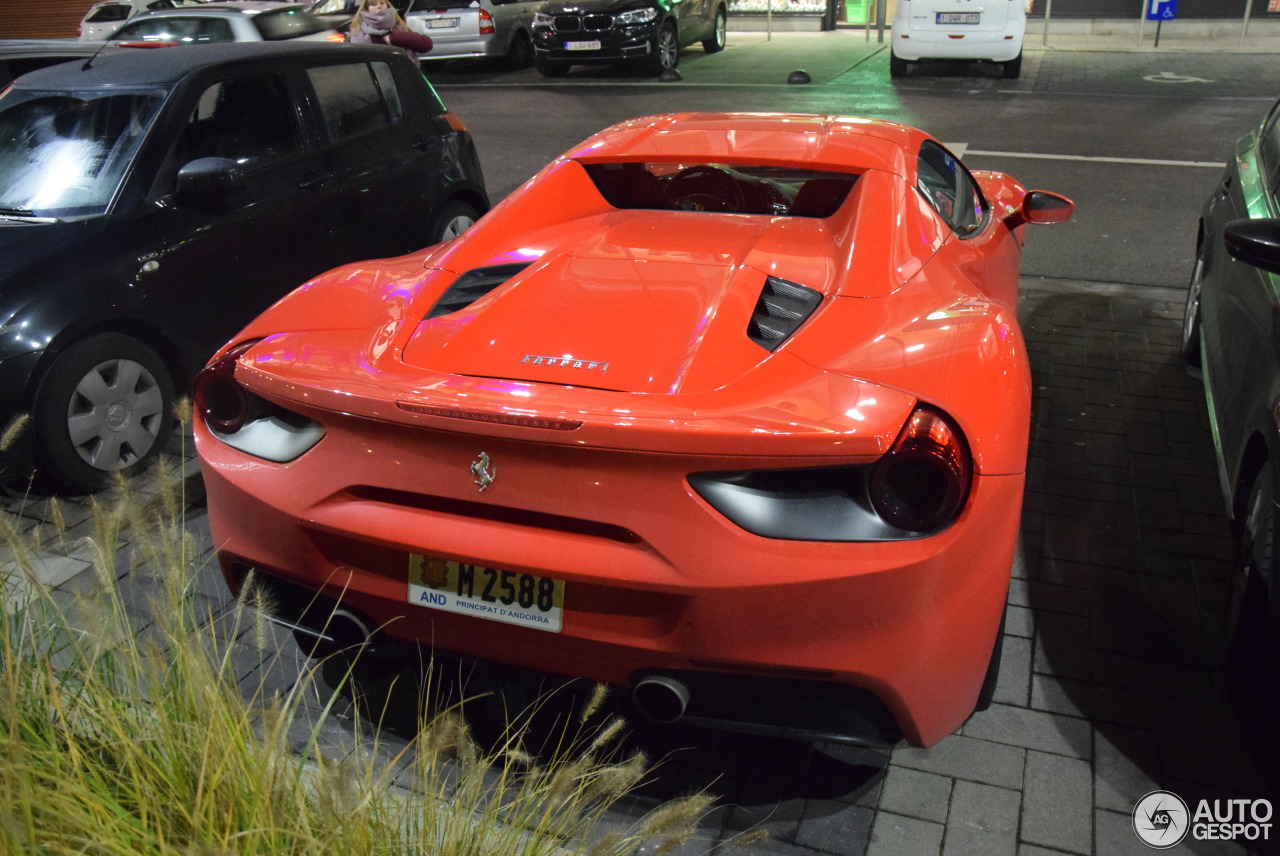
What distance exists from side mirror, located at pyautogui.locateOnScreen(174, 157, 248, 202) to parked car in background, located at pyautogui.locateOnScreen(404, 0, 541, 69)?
1317 centimetres

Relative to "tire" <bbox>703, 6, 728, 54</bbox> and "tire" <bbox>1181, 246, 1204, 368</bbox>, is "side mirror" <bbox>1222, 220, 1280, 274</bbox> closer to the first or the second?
"tire" <bbox>1181, 246, 1204, 368</bbox>

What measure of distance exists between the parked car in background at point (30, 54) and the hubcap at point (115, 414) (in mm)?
2525

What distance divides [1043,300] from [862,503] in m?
4.60

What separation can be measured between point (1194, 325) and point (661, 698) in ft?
12.4

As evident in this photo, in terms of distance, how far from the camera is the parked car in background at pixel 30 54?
19.9 ft

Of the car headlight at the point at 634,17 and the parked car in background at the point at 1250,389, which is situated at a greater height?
the parked car in background at the point at 1250,389

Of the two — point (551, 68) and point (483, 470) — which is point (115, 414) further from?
point (551, 68)

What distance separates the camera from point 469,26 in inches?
672

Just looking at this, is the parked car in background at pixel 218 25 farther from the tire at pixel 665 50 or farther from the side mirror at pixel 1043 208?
the side mirror at pixel 1043 208

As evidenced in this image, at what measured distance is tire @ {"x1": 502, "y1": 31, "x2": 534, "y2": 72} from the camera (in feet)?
58.5

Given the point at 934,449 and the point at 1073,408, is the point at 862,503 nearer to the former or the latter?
the point at 934,449

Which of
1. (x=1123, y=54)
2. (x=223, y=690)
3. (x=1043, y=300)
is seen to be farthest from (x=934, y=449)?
(x=1123, y=54)

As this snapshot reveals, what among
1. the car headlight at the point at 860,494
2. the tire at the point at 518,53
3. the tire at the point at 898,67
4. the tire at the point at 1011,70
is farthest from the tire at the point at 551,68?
the car headlight at the point at 860,494

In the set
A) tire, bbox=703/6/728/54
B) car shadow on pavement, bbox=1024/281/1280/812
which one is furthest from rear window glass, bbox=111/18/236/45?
car shadow on pavement, bbox=1024/281/1280/812
